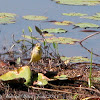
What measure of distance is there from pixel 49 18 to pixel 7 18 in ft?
3.37

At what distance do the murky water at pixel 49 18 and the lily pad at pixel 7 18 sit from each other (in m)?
0.12

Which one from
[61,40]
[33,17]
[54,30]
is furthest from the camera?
[33,17]

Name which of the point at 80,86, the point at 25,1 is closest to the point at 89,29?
the point at 25,1

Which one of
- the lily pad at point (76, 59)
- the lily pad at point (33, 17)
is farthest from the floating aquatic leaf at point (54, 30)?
the lily pad at point (76, 59)

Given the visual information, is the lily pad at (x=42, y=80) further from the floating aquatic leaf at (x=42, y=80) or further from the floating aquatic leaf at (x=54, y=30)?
the floating aquatic leaf at (x=54, y=30)

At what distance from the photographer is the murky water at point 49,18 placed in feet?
22.1

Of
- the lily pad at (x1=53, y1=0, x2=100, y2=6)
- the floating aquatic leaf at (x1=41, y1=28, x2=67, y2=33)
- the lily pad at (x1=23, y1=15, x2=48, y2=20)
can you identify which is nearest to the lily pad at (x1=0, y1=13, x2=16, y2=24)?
the lily pad at (x1=23, y1=15, x2=48, y2=20)

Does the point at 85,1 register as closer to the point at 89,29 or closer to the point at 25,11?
the point at 25,11

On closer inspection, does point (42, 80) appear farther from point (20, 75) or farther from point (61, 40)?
point (61, 40)

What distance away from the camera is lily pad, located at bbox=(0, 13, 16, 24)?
8.08 m

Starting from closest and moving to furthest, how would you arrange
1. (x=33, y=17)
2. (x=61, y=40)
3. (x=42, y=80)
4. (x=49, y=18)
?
1. (x=42, y=80)
2. (x=61, y=40)
3. (x=33, y=17)
4. (x=49, y=18)

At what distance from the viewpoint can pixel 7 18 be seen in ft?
27.2

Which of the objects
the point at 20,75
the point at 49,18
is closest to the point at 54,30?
the point at 49,18

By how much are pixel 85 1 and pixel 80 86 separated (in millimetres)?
7064
